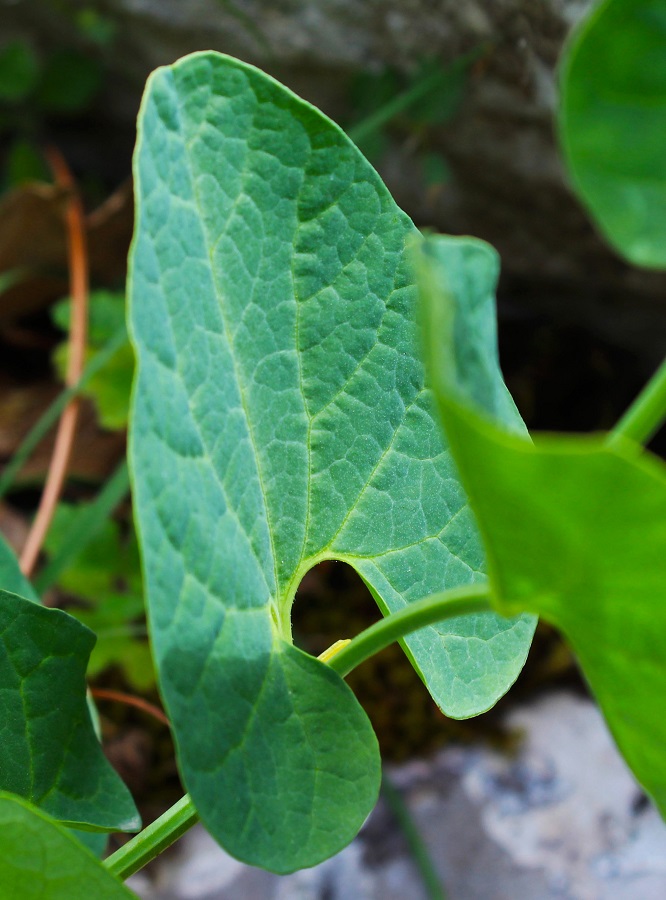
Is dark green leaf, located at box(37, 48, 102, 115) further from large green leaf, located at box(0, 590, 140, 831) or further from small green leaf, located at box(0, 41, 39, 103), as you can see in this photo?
large green leaf, located at box(0, 590, 140, 831)

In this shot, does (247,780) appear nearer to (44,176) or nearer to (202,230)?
(202,230)

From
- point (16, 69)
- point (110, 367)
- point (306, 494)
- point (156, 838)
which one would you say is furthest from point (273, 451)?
point (16, 69)

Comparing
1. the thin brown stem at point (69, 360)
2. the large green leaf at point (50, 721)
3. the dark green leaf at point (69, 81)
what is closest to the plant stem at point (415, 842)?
the thin brown stem at point (69, 360)

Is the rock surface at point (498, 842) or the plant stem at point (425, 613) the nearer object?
the plant stem at point (425, 613)

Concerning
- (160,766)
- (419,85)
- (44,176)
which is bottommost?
(160,766)

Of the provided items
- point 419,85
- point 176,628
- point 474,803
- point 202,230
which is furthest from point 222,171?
point 474,803

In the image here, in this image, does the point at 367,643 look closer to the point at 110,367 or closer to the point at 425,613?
the point at 425,613

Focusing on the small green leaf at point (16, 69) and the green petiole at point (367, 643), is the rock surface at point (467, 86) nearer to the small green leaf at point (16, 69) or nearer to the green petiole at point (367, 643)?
the small green leaf at point (16, 69)
